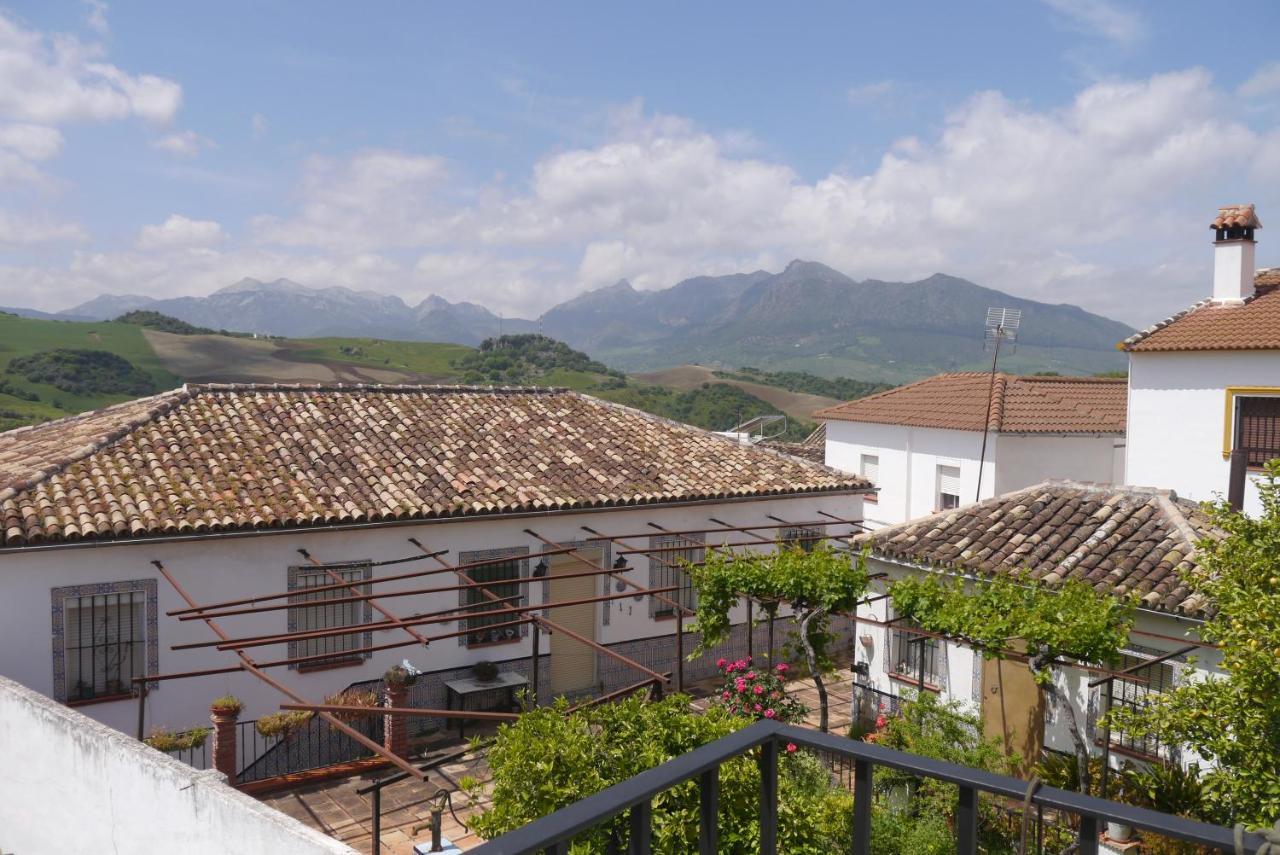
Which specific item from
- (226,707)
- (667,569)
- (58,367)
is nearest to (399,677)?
(226,707)

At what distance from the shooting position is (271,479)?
14.4 m

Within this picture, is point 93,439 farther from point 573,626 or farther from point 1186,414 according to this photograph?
point 1186,414

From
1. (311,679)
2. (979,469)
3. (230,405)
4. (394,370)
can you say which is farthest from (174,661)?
(394,370)

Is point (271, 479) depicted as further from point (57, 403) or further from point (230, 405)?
point (57, 403)

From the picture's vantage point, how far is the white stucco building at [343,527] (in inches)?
472

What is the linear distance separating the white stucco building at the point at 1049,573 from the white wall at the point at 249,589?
5.05 m

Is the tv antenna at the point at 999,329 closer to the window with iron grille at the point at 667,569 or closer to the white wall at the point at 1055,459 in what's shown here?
the white wall at the point at 1055,459

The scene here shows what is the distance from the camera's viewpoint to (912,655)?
13.4 m

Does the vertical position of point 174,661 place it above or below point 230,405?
below

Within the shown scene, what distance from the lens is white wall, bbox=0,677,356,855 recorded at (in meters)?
6.12

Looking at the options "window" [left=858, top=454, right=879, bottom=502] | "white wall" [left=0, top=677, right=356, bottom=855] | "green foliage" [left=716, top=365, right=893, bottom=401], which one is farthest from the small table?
"green foliage" [left=716, top=365, right=893, bottom=401]

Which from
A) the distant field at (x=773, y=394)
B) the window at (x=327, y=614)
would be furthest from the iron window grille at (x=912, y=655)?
the distant field at (x=773, y=394)

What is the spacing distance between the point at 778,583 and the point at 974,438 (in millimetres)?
15413

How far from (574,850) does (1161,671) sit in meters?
9.18
